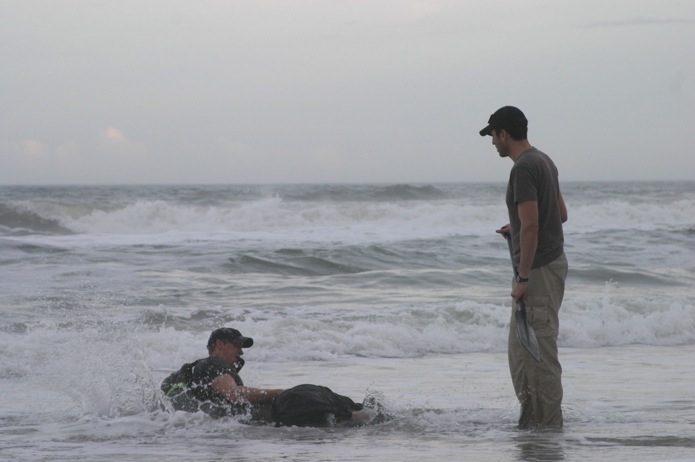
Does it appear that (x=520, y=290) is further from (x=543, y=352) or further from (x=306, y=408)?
(x=306, y=408)

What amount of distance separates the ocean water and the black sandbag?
0.10m

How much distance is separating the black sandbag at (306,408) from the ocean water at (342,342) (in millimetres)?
99

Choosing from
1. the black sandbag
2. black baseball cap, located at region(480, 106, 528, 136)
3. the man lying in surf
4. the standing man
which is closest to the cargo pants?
the standing man

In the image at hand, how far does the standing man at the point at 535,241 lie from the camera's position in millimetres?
5062

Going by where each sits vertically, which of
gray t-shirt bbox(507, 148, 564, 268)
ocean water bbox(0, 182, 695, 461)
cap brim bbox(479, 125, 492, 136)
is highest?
cap brim bbox(479, 125, 492, 136)

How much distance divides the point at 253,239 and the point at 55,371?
15.0 meters

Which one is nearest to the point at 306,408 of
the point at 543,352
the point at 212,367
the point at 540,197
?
the point at 212,367

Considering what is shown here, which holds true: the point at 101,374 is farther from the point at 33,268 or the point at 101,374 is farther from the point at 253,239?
the point at 253,239

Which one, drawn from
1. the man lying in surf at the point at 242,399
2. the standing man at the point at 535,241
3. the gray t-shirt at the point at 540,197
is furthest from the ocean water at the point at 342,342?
the gray t-shirt at the point at 540,197

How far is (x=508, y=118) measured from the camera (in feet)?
17.1

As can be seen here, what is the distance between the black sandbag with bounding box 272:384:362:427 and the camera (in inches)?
231

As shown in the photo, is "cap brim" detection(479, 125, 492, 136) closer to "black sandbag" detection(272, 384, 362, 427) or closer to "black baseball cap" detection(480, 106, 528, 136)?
"black baseball cap" detection(480, 106, 528, 136)

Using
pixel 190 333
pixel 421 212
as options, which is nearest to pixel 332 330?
pixel 190 333

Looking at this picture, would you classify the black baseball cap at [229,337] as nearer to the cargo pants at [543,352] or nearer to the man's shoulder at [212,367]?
the man's shoulder at [212,367]
